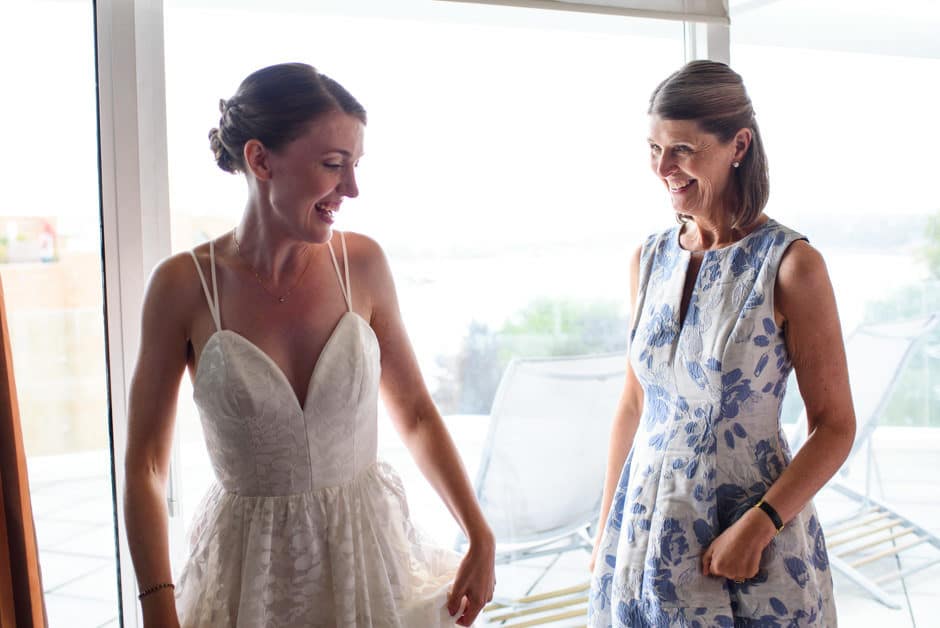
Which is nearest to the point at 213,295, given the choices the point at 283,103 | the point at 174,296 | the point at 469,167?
the point at 174,296

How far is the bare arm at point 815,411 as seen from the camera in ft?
4.68

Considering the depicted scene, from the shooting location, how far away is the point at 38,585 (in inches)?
62.5

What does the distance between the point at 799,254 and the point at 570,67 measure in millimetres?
916

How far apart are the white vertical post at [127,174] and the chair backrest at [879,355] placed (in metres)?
1.83

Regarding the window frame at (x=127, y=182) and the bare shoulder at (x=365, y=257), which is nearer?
the bare shoulder at (x=365, y=257)

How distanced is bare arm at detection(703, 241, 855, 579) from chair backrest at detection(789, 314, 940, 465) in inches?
40.6

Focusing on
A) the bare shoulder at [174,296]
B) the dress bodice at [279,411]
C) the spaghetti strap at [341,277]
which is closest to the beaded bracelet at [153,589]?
the dress bodice at [279,411]

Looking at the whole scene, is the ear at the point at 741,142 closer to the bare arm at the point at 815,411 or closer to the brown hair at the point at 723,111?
the brown hair at the point at 723,111

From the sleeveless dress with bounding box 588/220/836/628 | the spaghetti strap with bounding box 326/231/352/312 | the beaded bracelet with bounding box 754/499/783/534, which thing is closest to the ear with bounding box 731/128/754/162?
the sleeveless dress with bounding box 588/220/836/628

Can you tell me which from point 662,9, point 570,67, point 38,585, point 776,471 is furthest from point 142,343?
point 662,9

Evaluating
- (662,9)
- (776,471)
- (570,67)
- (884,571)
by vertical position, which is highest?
(662,9)

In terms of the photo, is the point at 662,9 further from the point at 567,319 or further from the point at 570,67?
the point at 567,319

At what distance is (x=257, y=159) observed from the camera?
1.37 meters

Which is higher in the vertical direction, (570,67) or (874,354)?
(570,67)
